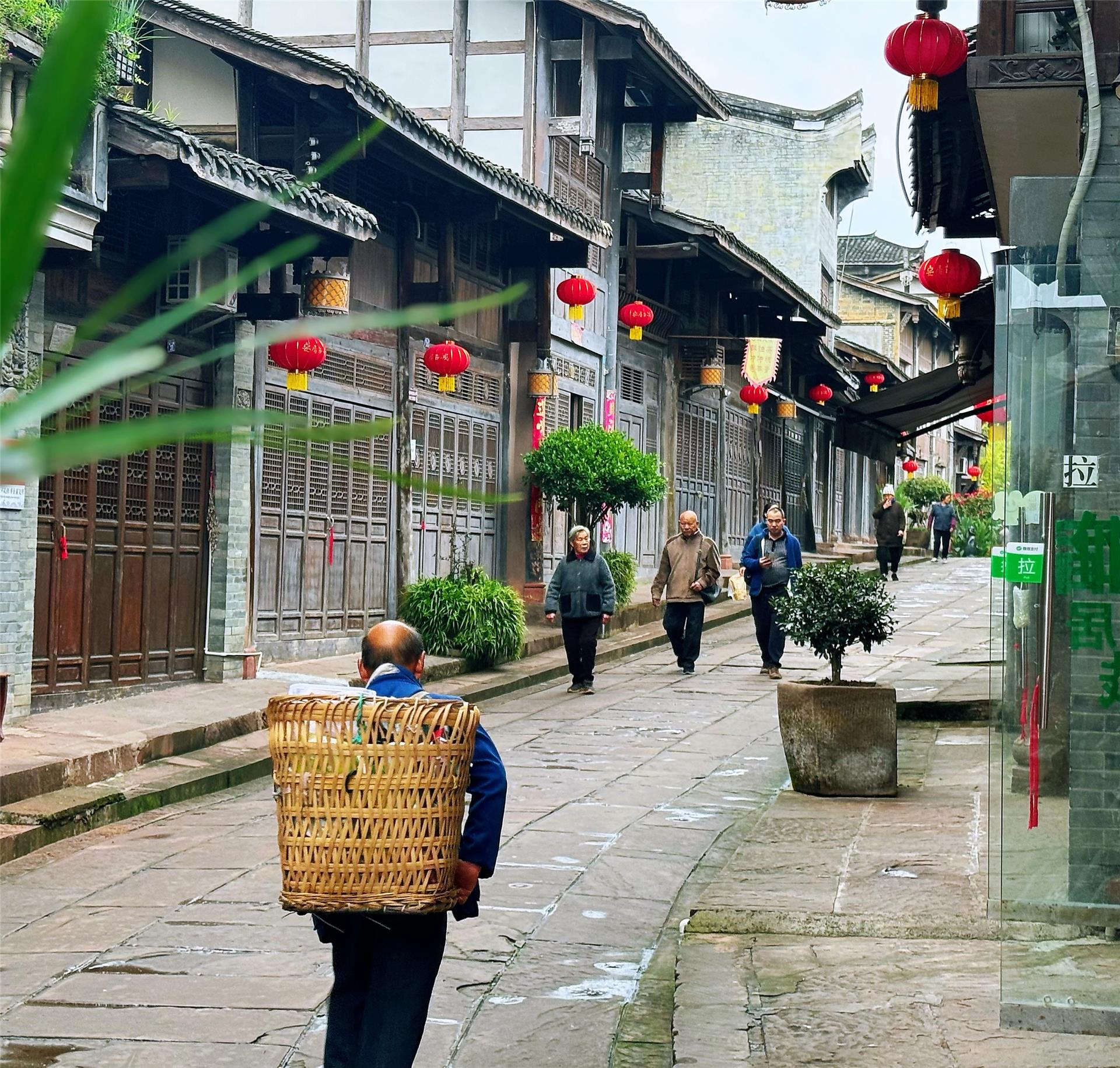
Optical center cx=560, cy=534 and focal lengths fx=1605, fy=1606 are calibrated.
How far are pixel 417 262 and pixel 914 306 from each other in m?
29.2

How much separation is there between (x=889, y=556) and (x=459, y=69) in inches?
544

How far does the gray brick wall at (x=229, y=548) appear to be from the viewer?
1256 centimetres

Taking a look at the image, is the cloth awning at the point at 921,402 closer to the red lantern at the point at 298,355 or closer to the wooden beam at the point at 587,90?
the red lantern at the point at 298,355

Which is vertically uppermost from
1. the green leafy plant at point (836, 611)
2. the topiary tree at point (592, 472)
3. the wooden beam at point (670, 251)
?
the wooden beam at point (670, 251)

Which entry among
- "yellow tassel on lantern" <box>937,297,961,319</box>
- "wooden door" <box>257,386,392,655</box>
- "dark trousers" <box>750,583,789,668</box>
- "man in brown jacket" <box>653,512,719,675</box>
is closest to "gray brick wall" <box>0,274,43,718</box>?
"wooden door" <box>257,386,392,655</box>

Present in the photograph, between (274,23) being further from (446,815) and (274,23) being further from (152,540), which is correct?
(446,815)

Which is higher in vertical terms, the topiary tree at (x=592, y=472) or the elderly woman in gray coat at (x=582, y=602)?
the topiary tree at (x=592, y=472)

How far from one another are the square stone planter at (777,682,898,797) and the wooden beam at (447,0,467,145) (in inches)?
412

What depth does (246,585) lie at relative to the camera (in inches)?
510

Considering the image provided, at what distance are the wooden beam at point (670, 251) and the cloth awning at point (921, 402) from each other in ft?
25.6

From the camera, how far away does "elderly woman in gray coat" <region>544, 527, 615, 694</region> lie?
1434 cm

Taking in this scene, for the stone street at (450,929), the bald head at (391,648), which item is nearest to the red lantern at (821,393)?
the stone street at (450,929)

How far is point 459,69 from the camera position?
17828mm

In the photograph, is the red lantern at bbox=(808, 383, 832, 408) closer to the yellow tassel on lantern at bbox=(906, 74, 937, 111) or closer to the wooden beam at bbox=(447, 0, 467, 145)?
the wooden beam at bbox=(447, 0, 467, 145)
